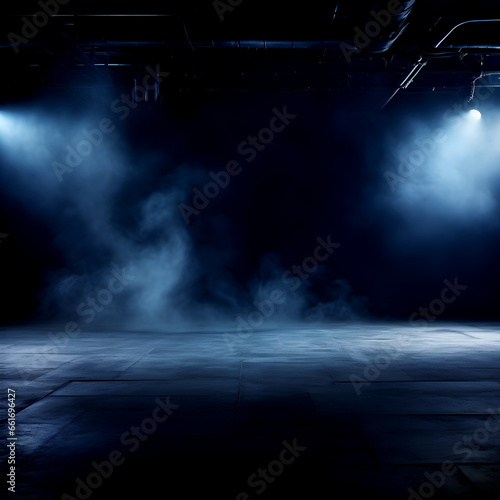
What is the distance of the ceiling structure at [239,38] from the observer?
6.25 meters

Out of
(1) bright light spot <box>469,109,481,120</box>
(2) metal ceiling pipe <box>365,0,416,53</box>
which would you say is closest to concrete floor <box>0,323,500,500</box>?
(2) metal ceiling pipe <box>365,0,416,53</box>

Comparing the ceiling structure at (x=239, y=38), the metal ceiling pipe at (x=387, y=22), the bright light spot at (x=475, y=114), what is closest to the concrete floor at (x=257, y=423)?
the metal ceiling pipe at (x=387, y=22)

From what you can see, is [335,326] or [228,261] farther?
[228,261]

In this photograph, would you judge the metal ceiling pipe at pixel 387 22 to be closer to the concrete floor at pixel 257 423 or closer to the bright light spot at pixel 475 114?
the concrete floor at pixel 257 423

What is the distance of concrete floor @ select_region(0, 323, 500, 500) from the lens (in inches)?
88.2

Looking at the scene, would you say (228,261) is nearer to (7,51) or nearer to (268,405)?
(7,51)

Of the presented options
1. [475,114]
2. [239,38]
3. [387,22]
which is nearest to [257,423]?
[387,22]

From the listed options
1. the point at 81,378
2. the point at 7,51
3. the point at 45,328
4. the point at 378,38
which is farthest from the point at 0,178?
the point at 378,38

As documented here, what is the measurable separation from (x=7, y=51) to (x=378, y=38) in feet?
22.8

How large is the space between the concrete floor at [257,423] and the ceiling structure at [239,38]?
15.0 feet

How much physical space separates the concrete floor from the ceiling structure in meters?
4.57

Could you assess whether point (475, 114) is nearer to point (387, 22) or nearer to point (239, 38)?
point (387, 22)

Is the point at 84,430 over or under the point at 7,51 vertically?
under

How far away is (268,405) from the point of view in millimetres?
3555
